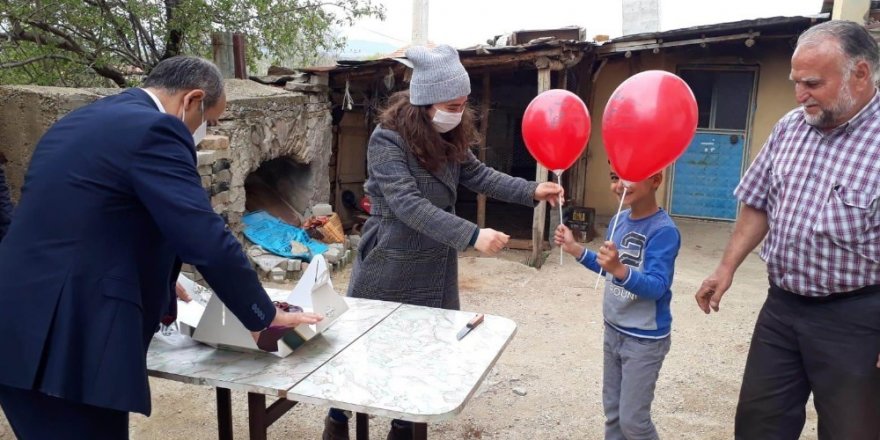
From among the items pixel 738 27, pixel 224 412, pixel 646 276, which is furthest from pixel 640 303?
pixel 738 27

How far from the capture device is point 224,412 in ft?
7.88

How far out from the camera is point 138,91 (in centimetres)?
175

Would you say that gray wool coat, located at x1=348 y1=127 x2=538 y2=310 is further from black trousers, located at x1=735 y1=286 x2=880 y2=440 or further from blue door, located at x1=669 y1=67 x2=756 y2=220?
blue door, located at x1=669 y1=67 x2=756 y2=220

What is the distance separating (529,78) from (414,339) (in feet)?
28.9

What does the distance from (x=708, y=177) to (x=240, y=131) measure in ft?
22.9

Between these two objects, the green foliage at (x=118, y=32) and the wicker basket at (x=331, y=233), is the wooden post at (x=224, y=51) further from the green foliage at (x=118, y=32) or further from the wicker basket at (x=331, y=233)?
the wicker basket at (x=331, y=233)

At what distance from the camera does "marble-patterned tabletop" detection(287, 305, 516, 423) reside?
5.47ft

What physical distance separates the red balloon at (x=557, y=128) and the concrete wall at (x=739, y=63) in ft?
23.9

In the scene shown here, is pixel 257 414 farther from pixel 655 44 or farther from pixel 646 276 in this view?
pixel 655 44

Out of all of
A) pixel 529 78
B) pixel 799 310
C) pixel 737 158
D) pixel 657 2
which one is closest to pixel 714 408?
pixel 799 310

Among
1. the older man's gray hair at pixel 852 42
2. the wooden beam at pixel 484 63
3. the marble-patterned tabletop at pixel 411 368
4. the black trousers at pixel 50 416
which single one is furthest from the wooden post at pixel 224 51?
the older man's gray hair at pixel 852 42

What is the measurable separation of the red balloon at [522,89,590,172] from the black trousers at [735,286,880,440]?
3.15 feet

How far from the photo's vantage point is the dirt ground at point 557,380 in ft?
11.1

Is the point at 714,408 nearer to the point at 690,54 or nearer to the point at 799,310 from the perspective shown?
the point at 799,310
